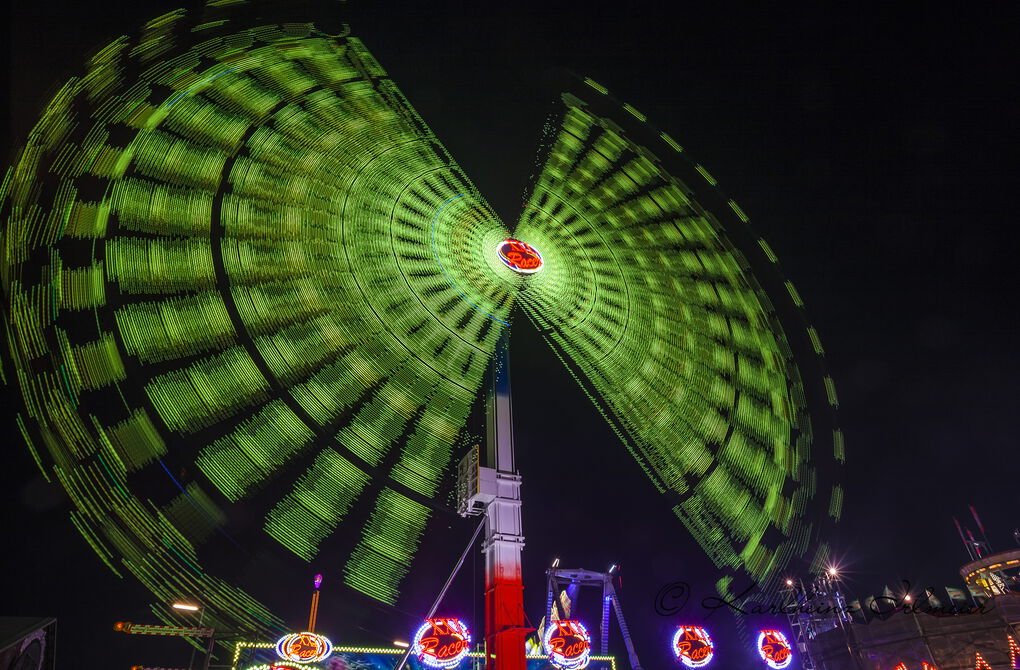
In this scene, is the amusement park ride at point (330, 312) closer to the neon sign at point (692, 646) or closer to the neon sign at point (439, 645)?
the neon sign at point (439, 645)

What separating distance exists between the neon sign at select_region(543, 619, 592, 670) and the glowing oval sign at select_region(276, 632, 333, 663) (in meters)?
5.84

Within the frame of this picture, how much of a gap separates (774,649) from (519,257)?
1581 centimetres

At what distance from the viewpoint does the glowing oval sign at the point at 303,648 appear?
49.6 feet

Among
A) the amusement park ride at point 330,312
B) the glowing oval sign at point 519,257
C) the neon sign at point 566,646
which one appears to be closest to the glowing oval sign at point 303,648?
the amusement park ride at point 330,312

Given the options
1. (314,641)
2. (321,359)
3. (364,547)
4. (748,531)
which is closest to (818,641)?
(748,531)

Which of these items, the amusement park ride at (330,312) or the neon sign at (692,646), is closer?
the amusement park ride at (330,312)

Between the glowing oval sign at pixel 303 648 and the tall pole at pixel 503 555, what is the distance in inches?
399

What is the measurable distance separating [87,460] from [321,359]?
3725mm

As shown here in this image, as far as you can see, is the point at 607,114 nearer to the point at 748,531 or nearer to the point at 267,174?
the point at 267,174

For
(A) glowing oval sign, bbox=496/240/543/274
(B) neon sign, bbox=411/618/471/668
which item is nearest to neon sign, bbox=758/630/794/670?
(B) neon sign, bbox=411/618/471/668

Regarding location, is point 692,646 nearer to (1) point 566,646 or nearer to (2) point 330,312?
(1) point 566,646

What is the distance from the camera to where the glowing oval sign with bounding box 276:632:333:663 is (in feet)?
49.6

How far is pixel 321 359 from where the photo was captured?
33.7 ft

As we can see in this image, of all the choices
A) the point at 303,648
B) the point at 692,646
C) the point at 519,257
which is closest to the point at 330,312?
the point at 519,257
